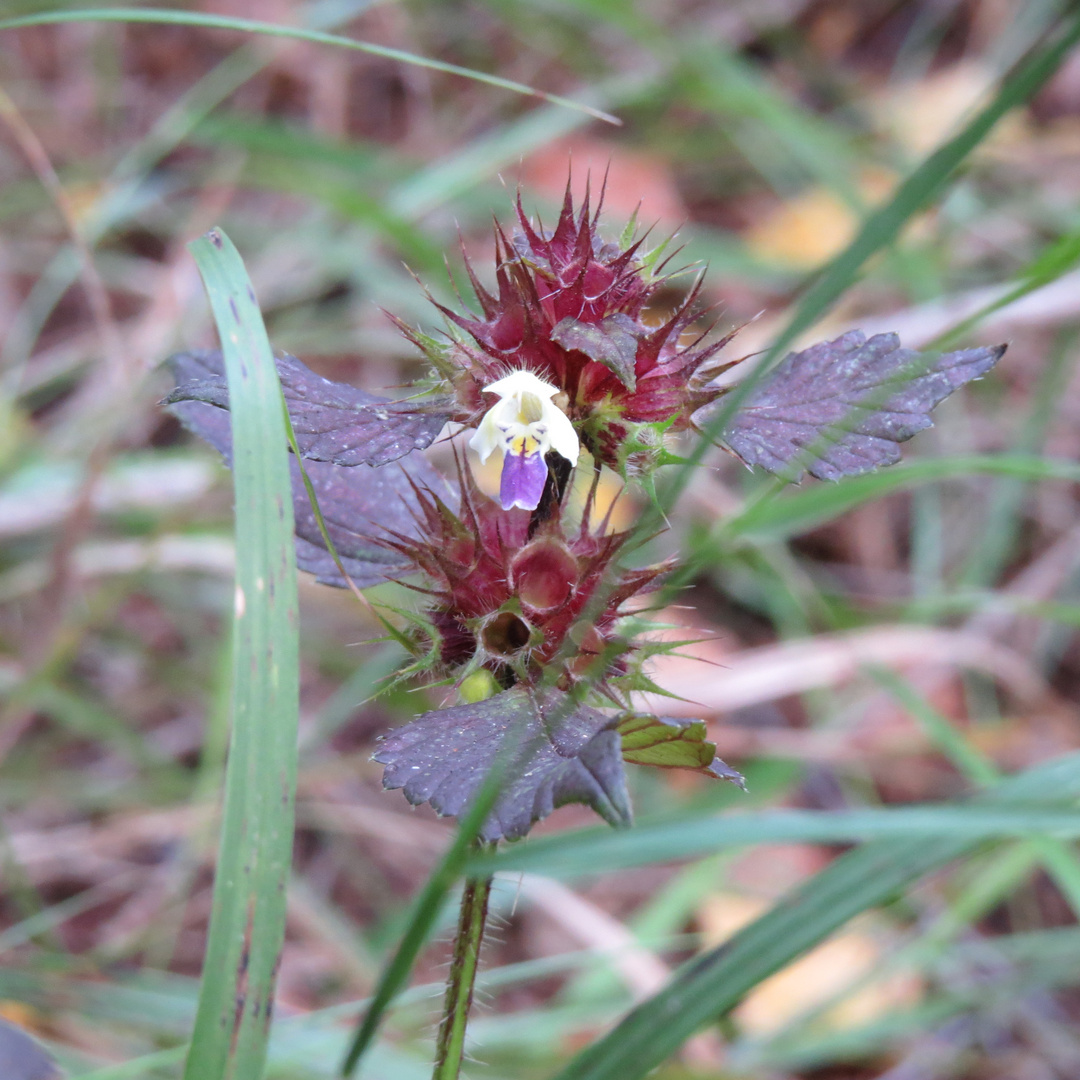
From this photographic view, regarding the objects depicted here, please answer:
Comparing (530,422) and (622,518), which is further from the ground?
(622,518)

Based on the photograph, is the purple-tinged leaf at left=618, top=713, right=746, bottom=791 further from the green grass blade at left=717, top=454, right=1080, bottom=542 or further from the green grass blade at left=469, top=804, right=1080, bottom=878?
the green grass blade at left=717, top=454, right=1080, bottom=542

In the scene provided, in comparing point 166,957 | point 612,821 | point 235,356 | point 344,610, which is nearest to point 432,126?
point 344,610

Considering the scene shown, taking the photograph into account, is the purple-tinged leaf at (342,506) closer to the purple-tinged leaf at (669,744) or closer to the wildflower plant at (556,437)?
the wildflower plant at (556,437)

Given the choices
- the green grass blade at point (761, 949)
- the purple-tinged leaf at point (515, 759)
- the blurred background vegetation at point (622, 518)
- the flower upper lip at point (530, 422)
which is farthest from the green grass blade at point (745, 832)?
the blurred background vegetation at point (622, 518)

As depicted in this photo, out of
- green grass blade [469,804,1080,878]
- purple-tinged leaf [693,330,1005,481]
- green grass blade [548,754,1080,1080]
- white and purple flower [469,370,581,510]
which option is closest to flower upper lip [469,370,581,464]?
white and purple flower [469,370,581,510]

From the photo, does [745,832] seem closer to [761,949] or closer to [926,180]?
[761,949]

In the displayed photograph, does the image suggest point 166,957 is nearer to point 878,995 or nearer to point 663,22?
point 878,995

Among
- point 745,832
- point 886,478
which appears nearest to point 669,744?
point 745,832
